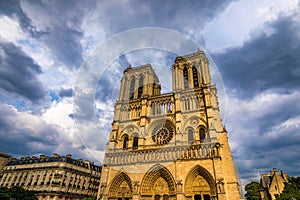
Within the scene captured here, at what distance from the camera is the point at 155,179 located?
72.4 feet

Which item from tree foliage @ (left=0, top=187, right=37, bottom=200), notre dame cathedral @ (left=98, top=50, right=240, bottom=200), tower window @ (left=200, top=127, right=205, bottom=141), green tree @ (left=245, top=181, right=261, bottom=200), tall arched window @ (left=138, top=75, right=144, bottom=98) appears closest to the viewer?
notre dame cathedral @ (left=98, top=50, right=240, bottom=200)

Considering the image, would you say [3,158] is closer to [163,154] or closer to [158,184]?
[158,184]

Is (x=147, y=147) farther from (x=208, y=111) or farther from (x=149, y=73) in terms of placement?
(x=149, y=73)

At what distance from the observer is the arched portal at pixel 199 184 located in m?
19.5

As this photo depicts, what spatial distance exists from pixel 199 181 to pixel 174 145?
4925mm

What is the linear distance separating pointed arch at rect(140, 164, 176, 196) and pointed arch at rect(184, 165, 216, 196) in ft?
6.67

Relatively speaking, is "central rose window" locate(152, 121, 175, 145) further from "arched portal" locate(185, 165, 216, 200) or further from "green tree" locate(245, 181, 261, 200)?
"green tree" locate(245, 181, 261, 200)

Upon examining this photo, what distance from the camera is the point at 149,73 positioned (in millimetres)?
32156

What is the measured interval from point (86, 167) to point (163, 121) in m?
22.1

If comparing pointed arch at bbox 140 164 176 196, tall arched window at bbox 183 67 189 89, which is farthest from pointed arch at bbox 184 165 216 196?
tall arched window at bbox 183 67 189 89

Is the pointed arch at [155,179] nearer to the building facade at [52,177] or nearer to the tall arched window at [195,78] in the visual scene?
the tall arched window at [195,78]

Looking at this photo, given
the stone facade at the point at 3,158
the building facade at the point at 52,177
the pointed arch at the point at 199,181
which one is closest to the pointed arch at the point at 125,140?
the pointed arch at the point at 199,181

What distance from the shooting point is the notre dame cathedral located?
2003 cm

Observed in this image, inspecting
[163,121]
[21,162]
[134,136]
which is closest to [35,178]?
[21,162]
